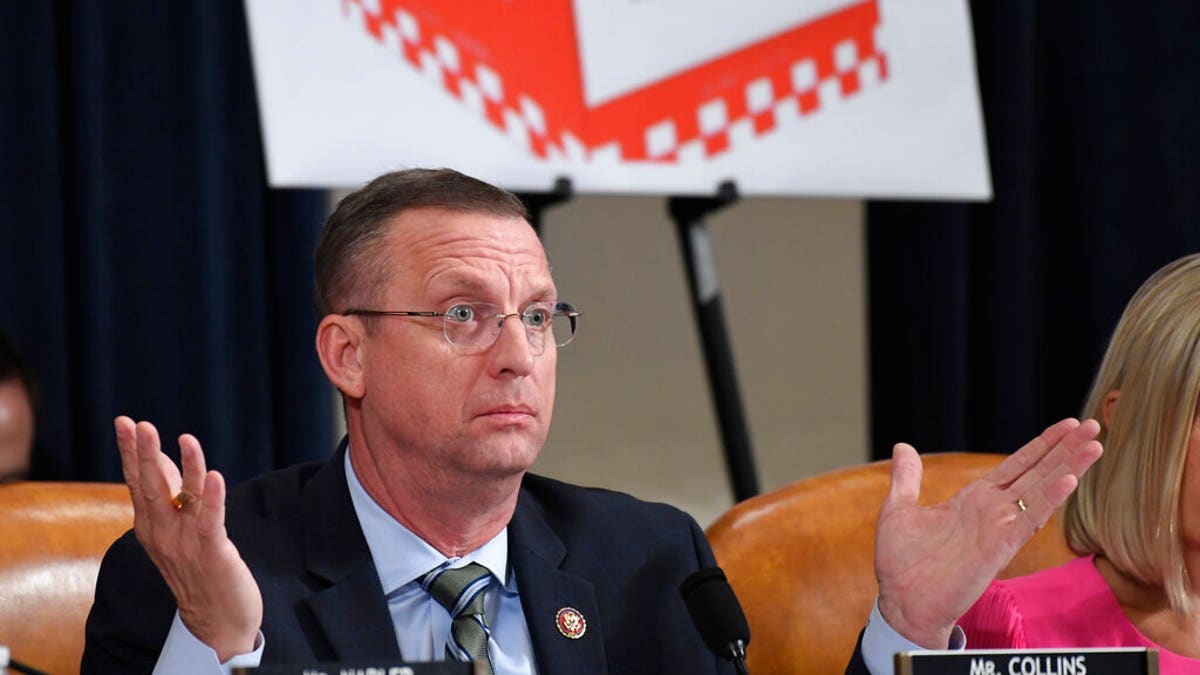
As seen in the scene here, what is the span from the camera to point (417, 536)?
205cm

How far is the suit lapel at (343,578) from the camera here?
1891 millimetres

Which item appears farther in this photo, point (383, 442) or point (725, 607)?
point (383, 442)

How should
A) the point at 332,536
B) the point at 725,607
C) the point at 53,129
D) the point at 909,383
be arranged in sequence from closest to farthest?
the point at 725,607 < the point at 332,536 < the point at 53,129 < the point at 909,383

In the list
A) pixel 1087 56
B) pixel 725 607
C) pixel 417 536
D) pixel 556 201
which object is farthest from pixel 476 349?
pixel 1087 56

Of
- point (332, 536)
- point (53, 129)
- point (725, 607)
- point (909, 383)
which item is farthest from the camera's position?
point (909, 383)

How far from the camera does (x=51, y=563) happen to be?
84.6 inches

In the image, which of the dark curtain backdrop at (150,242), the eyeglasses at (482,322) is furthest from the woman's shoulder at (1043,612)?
the dark curtain backdrop at (150,242)

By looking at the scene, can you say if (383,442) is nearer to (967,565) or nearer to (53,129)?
(967,565)

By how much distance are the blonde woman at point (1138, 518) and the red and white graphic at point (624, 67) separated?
1194 millimetres

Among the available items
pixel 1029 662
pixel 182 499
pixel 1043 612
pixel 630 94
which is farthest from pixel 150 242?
pixel 1029 662

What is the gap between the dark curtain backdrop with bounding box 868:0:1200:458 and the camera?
387 cm

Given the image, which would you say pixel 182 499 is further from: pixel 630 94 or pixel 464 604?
pixel 630 94

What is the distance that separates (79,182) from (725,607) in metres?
1.76

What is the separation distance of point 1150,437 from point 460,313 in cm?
90
